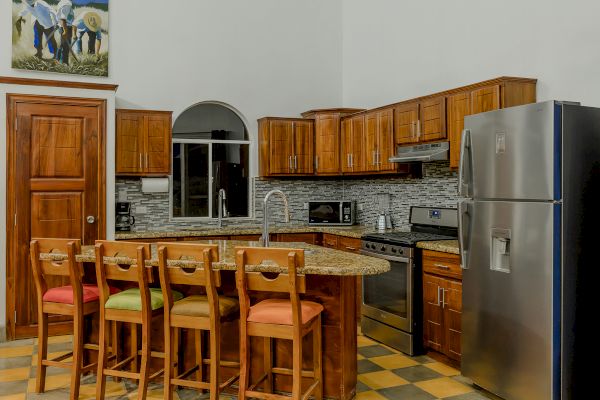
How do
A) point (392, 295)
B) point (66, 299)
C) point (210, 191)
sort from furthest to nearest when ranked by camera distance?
point (210, 191), point (392, 295), point (66, 299)

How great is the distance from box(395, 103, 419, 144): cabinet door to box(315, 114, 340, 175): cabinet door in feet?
3.92

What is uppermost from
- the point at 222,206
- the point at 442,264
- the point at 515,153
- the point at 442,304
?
the point at 515,153

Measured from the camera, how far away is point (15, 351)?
501 cm

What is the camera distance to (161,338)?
13.2 ft

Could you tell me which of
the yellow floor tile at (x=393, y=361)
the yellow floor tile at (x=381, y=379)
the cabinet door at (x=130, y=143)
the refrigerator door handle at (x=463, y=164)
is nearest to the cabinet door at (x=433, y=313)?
the yellow floor tile at (x=393, y=361)

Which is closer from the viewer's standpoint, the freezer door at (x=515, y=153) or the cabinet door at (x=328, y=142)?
the freezer door at (x=515, y=153)

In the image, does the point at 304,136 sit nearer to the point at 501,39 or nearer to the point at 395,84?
the point at 395,84

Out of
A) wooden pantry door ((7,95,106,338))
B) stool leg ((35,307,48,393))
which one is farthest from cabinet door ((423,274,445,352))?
wooden pantry door ((7,95,106,338))

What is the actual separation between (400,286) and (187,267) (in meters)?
2.28

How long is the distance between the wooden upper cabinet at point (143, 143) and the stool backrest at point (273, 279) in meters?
3.43

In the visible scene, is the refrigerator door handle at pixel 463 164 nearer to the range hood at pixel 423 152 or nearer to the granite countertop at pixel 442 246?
the granite countertop at pixel 442 246

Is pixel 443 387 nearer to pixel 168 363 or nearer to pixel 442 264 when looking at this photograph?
pixel 442 264

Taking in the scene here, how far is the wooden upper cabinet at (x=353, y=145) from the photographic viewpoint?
21.2 ft

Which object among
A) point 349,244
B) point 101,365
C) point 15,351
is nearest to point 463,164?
point 349,244
